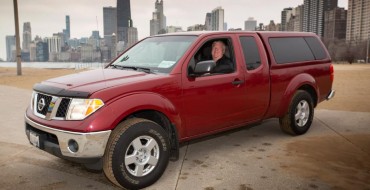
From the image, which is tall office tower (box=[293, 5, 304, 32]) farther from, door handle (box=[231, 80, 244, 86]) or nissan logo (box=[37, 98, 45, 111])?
nissan logo (box=[37, 98, 45, 111])

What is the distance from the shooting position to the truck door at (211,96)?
14.4ft

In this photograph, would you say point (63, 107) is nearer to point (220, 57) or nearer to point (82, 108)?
point (82, 108)

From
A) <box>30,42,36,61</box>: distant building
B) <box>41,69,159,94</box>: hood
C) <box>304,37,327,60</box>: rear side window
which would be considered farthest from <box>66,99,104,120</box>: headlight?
<box>30,42,36,61</box>: distant building

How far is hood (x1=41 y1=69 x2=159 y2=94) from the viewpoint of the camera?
12.3ft

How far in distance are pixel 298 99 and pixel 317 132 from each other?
922 millimetres

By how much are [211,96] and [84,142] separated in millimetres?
1792

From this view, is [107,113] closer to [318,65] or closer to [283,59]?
[283,59]

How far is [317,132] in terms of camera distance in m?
6.47

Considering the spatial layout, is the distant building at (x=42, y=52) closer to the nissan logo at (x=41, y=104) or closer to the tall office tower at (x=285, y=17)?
the tall office tower at (x=285, y=17)

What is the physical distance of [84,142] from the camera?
3.46 metres

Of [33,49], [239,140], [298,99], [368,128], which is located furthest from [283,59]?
[33,49]

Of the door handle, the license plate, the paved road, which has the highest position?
the door handle

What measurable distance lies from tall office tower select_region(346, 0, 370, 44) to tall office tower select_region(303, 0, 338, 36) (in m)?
12.4

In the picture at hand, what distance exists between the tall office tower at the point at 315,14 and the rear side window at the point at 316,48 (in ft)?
504
